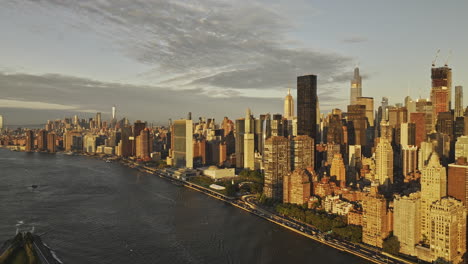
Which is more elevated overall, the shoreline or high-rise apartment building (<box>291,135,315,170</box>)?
high-rise apartment building (<box>291,135,315,170</box>)

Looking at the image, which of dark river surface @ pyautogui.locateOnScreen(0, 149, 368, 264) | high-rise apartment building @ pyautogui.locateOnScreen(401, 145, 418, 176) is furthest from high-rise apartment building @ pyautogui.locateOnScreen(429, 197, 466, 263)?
high-rise apartment building @ pyautogui.locateOnScreen(401, 145, 418, 176)

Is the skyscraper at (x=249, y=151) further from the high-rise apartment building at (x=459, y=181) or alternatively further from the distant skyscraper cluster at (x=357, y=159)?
the high-rise apartment building at (x=459, y=181)

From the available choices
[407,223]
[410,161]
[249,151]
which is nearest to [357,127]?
[410,161]

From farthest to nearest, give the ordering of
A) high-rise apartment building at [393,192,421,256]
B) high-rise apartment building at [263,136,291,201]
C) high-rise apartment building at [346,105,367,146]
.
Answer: high-rise apartment building at [346,105,367,146], high-rise apartment building at [263,136,291,201], high-rise apartment building at [393,192,421,256]

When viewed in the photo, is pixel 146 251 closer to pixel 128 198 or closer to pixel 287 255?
pixel 287 255

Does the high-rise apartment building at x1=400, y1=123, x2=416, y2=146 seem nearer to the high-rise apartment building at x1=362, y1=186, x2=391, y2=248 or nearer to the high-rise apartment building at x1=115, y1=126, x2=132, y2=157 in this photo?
the high-rise apartment building at x1=362, y1=186, x2=391, y2=248

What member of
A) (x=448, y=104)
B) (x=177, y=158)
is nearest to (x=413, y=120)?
(x=448, y=104)
